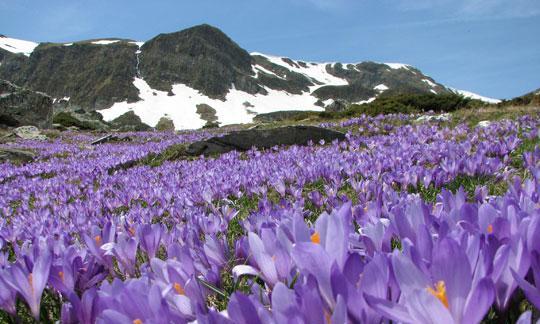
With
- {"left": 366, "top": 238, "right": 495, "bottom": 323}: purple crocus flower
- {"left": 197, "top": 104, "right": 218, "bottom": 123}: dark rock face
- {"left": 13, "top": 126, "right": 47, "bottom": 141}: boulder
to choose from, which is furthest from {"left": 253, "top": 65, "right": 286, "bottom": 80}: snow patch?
{"left": 366, "top": 238, "right": 495, "bottom": 323}: purple crocus flower

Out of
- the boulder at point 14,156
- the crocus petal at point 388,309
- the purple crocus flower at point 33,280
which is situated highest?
the crocus petal at point 388,309

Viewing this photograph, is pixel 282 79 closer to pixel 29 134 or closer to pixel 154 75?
pixel 154 75

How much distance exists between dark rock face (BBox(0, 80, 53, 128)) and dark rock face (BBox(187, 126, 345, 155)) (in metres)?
30.6

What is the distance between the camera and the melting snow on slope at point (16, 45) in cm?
17388

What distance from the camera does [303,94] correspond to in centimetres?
16012

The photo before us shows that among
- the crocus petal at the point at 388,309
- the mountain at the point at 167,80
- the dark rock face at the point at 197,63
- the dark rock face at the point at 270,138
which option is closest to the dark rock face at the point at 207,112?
the mountain at the point at 167,80

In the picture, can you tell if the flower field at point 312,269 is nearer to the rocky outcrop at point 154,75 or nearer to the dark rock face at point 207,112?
the dark rock face at point 207,112

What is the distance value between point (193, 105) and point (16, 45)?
102 meters

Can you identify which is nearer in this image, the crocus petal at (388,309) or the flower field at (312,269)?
the crocus petal at (388,309)

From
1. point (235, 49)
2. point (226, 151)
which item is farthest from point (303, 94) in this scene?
point (226, 151)

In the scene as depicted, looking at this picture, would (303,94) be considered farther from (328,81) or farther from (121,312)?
(121,312)

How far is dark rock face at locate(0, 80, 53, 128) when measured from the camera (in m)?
34.6

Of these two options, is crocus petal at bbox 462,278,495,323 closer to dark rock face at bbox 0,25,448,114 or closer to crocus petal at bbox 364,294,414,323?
crocus petal at bbox 364,294,414,323

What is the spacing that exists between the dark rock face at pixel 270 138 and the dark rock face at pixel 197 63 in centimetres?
13270
